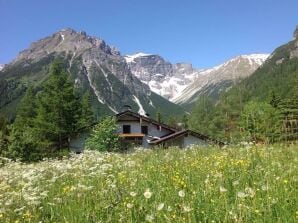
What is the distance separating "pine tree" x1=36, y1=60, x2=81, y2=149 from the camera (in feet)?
182

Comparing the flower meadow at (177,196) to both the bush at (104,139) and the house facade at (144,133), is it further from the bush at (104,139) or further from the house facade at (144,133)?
the house facade at (144,133)

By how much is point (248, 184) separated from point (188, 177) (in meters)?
0.96

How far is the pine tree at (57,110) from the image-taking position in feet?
182

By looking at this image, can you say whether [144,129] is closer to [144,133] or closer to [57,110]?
[144,133]

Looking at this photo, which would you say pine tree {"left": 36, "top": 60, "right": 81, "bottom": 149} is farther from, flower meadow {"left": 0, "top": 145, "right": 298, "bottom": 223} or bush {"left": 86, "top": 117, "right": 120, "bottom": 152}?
flower meadow {"left": 0, "top": 145, "right": 298, "bottom": 223}

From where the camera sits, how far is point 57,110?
55594 millimetres

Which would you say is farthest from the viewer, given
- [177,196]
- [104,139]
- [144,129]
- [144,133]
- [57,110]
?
[144,129]

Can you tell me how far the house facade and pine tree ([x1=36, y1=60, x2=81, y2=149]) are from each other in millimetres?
5160

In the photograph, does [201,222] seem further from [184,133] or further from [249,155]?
[184,133]

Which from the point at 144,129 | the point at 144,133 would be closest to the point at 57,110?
the point at 144,133

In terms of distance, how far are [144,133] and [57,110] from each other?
52.3ft

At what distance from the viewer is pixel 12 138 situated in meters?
39.2

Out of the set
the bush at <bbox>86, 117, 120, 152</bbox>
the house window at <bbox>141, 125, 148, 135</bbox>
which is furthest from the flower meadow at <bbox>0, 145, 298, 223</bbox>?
the house window at <bbox>141, 125, 148, 135</bbox>

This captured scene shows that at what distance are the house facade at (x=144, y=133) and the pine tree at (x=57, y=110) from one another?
5.16 m
